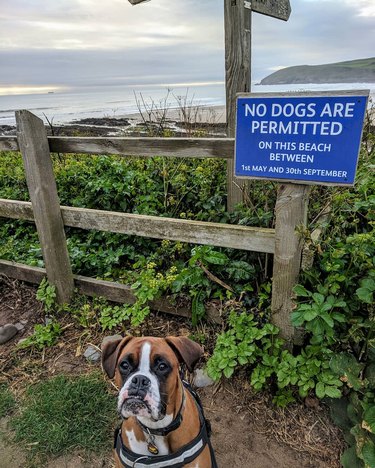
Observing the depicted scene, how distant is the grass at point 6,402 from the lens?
2.65 m

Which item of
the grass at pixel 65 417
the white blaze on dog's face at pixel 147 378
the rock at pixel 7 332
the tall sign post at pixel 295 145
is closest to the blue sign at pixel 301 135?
the tall sign post at pixel 295 145

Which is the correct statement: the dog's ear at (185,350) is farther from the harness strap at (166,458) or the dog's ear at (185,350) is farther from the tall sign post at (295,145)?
the tall sign post at (295,145)

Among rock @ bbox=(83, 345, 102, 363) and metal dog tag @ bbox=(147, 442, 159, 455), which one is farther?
rock @ bbox=(83, 345, 102, 363)

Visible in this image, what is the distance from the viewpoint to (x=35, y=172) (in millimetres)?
3066

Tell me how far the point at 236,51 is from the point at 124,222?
1.65 meters

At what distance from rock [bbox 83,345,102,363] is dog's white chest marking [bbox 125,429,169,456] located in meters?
1.35

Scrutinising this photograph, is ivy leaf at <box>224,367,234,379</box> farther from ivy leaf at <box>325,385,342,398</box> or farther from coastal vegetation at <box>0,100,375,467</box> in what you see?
ivy leaf at <box>325,385,342,398</box>

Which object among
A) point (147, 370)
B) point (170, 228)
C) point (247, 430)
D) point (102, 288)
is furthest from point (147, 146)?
point (247, 430)

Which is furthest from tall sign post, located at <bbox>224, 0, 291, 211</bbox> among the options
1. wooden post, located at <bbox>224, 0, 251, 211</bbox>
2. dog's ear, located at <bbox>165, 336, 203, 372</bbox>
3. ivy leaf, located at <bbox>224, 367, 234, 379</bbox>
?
dog's ear, located at <bbox>165, 336, 203, 372</bbox>

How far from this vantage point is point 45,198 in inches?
124

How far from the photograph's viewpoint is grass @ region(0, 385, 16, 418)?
8.70 feet

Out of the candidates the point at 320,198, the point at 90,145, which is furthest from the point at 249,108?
the point at 90,145

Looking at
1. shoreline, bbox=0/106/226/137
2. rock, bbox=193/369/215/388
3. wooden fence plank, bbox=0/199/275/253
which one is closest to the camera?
wooden fence plank, bbox=0/199/275/253

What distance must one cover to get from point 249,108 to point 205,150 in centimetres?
61
